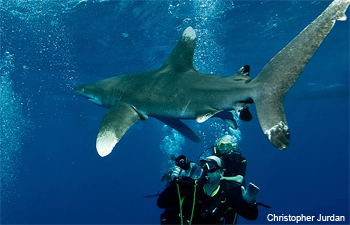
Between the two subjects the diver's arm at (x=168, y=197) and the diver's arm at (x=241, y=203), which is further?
the diver's arm at (x=241, y=203)

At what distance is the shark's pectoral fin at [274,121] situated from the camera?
88.4 inches

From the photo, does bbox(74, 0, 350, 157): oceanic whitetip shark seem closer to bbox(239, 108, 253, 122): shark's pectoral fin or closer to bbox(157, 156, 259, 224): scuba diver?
bbox(239, 108, 253, 122): shark's pectoral fin

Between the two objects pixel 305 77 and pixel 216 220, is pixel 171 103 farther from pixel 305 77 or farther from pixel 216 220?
pixel 305 77

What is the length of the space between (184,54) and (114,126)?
1653 mm

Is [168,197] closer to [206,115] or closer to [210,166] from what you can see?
[210,166]

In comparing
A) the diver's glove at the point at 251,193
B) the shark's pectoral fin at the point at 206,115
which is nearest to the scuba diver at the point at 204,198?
the diver's glove at the point at 251,193

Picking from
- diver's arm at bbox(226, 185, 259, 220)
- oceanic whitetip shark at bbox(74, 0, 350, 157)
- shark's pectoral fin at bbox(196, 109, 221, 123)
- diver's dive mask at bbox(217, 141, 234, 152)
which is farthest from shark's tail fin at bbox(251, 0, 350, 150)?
diver's dive mask at bbox(217, 141, 234, 152)

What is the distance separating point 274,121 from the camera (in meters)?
2.36

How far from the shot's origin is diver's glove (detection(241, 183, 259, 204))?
12.1ft

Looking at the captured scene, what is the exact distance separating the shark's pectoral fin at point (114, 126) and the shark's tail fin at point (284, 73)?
183cm

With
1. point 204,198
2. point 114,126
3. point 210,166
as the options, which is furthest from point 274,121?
point 204,198

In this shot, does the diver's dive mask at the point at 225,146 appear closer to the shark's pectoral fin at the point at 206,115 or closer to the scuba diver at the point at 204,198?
the scuba diver at the point at 204,198

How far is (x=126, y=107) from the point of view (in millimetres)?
3578

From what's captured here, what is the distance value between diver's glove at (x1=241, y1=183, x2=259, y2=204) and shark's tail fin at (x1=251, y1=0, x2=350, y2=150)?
171 cm
